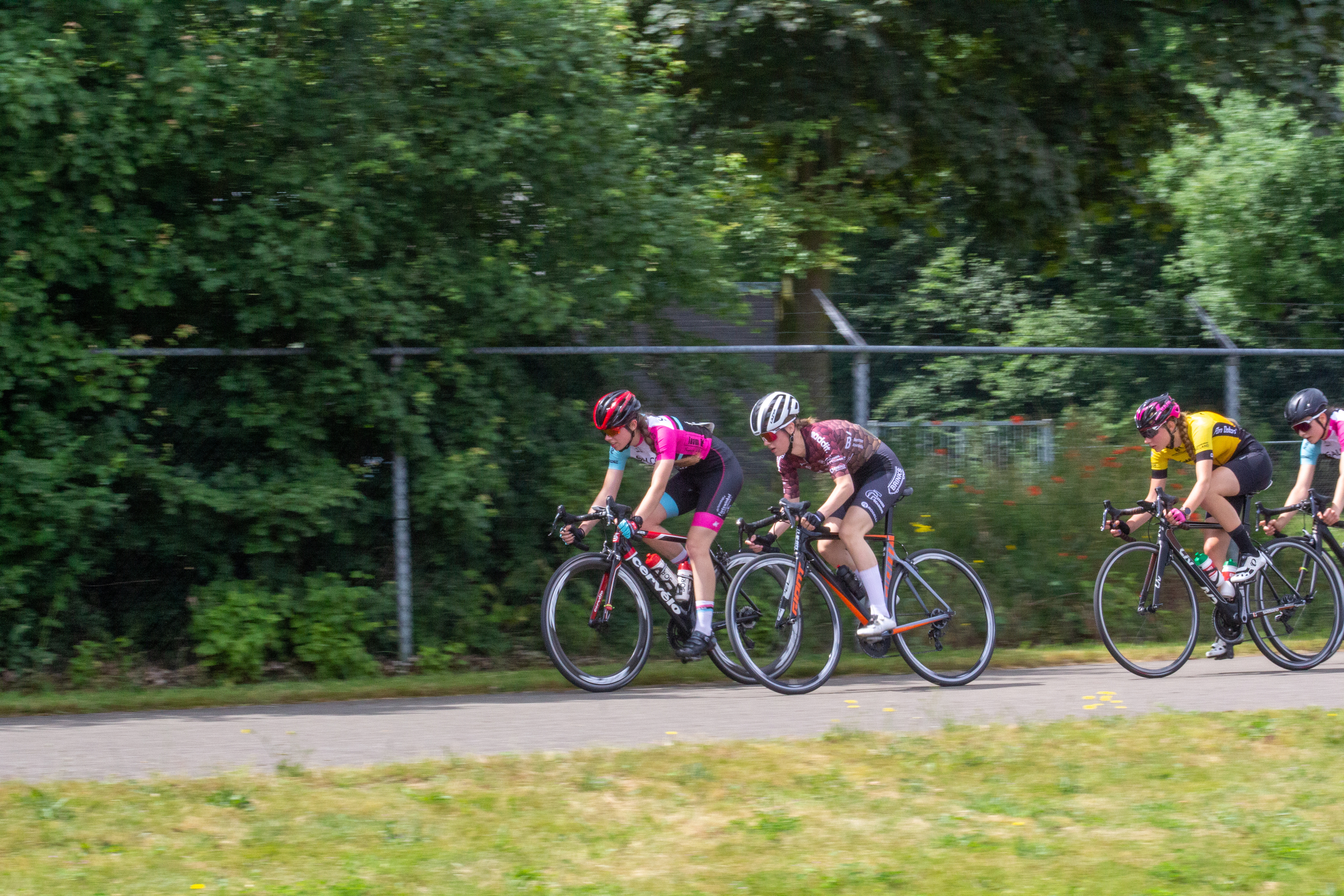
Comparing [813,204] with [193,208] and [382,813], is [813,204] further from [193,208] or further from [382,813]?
[382,813]

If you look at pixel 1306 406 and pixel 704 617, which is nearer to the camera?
pixel 704 617

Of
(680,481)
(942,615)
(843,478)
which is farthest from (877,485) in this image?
(680,481)

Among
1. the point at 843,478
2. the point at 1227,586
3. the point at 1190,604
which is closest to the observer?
the point at 843,478

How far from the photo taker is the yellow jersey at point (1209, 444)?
9039 millimetres

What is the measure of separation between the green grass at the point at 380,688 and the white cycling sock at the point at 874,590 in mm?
872

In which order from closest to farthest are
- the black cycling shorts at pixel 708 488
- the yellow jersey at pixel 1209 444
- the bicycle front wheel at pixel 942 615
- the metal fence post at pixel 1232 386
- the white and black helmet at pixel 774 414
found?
the white and black helmet at pixel 774 414 → the black cycling shorts at pixel 708 488 → the bicycle front wheel at pixel 942 615 → the yellow jersey at pixel 1209 444 → the metal fence post at pixel 1232 386

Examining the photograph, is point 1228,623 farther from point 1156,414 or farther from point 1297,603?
point 1156,414

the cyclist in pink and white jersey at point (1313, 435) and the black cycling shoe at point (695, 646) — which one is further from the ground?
the cyclist in pink and white jersey at point (1313, 435)

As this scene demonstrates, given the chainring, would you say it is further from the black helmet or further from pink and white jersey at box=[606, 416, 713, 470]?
pink and white jersey at box=[606, 416, 713, 470]

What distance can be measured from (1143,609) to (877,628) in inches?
72.5

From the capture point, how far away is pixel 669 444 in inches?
336

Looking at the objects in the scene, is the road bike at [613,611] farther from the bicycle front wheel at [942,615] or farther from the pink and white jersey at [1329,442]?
the pink and white jersey at [1329,442]

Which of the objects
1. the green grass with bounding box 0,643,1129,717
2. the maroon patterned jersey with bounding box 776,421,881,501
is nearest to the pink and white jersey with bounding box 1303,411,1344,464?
the green grass with bounding box 0,643,1129,717

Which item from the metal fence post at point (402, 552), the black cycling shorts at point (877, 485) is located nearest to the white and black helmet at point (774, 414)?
the black cycling shorts at point (877, 485)
